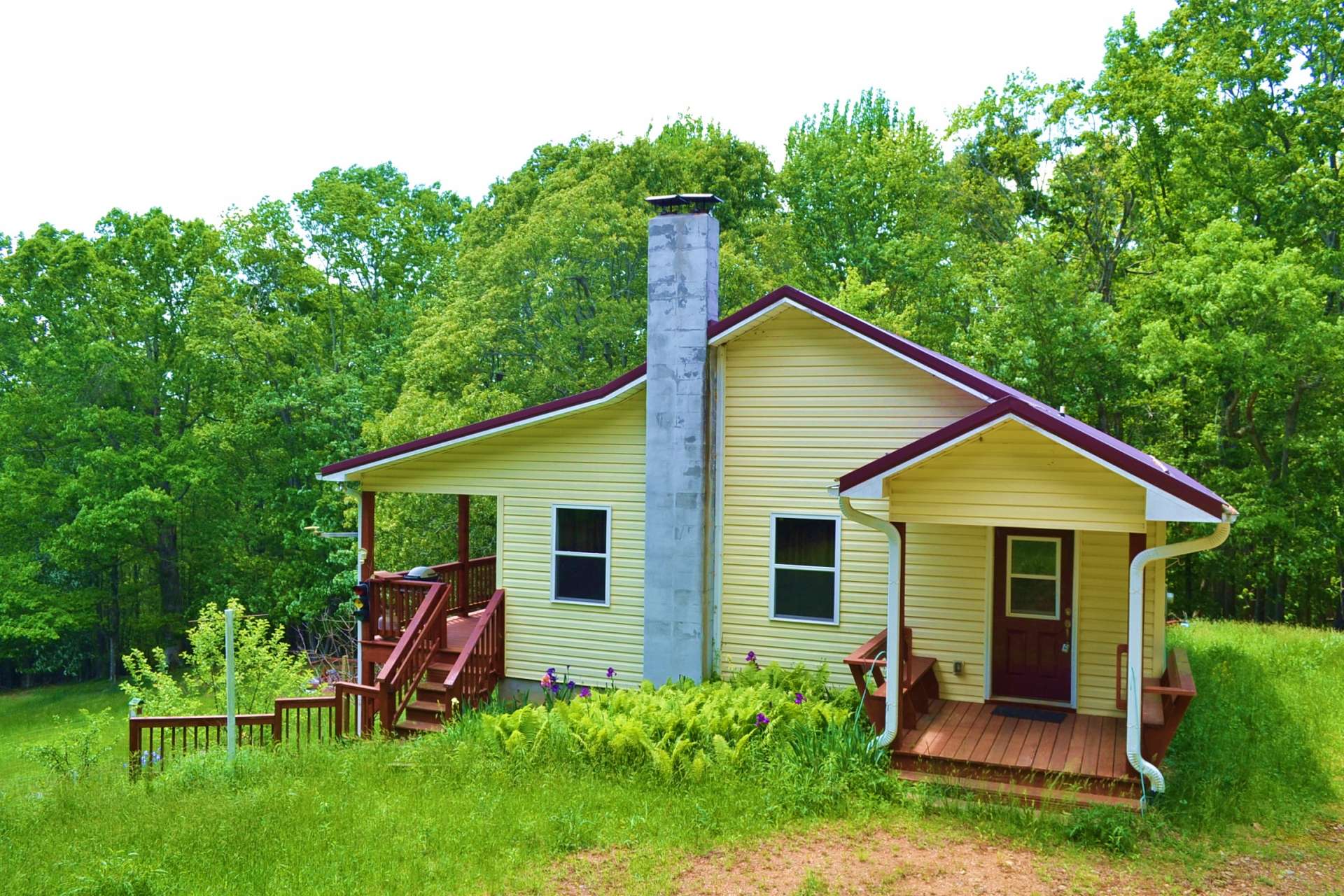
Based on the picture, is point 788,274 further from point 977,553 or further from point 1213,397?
point 977,553

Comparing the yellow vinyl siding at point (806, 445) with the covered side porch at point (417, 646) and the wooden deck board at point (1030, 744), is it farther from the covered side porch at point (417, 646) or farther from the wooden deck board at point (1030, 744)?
the covered side porch at point (417, 646)

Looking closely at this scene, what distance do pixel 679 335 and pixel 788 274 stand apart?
55.9 ft

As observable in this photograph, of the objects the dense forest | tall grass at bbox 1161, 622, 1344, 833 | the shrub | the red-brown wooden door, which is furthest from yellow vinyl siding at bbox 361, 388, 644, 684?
the dense forest

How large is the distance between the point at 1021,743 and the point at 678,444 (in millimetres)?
5073

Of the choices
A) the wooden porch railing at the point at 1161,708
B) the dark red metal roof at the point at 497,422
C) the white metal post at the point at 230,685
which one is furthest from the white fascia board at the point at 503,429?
the wooden porch railing at the point at 1161,708

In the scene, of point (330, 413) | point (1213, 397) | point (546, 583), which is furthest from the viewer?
point (330, 413)

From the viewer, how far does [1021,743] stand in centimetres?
961

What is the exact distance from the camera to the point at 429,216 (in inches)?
1502

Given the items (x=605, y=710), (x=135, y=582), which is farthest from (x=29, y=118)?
(x=605, y=710)

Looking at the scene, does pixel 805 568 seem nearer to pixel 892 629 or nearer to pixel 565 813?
pixel 892 629

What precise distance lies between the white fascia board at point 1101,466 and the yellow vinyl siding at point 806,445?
2.33 meters

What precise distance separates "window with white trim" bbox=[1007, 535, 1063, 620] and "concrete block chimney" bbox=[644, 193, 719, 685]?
3.55 m

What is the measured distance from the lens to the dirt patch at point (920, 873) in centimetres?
717

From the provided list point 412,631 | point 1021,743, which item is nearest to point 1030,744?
point 1021,743
